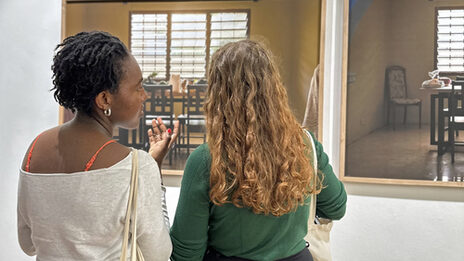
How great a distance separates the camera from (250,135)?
1270 mm

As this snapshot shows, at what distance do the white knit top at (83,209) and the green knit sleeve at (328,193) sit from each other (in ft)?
1.92

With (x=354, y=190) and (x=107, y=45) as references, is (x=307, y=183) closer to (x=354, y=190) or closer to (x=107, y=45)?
(x=107, y=45)

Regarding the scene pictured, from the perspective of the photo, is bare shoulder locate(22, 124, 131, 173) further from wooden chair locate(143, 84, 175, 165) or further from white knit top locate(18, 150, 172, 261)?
wooden chair locate(143, 84, 175, 165)

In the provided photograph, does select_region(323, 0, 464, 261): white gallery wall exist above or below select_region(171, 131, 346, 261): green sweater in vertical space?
below

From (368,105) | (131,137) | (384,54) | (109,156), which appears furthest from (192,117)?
(109,156)

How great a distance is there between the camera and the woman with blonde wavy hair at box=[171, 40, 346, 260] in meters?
1.27

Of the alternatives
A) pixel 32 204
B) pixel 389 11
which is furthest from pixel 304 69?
pixel 32 204

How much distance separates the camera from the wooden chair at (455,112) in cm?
254

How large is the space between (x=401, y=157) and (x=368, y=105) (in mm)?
366

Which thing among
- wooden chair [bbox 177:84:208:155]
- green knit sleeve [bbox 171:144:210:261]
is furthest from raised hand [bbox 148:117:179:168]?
wooden chair [bbox 177:84:208:155]

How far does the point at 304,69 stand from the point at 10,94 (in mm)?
2035

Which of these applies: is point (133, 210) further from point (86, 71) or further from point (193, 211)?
point (86, 71)

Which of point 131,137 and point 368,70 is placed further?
point 131,137

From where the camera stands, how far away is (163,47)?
291 cm
